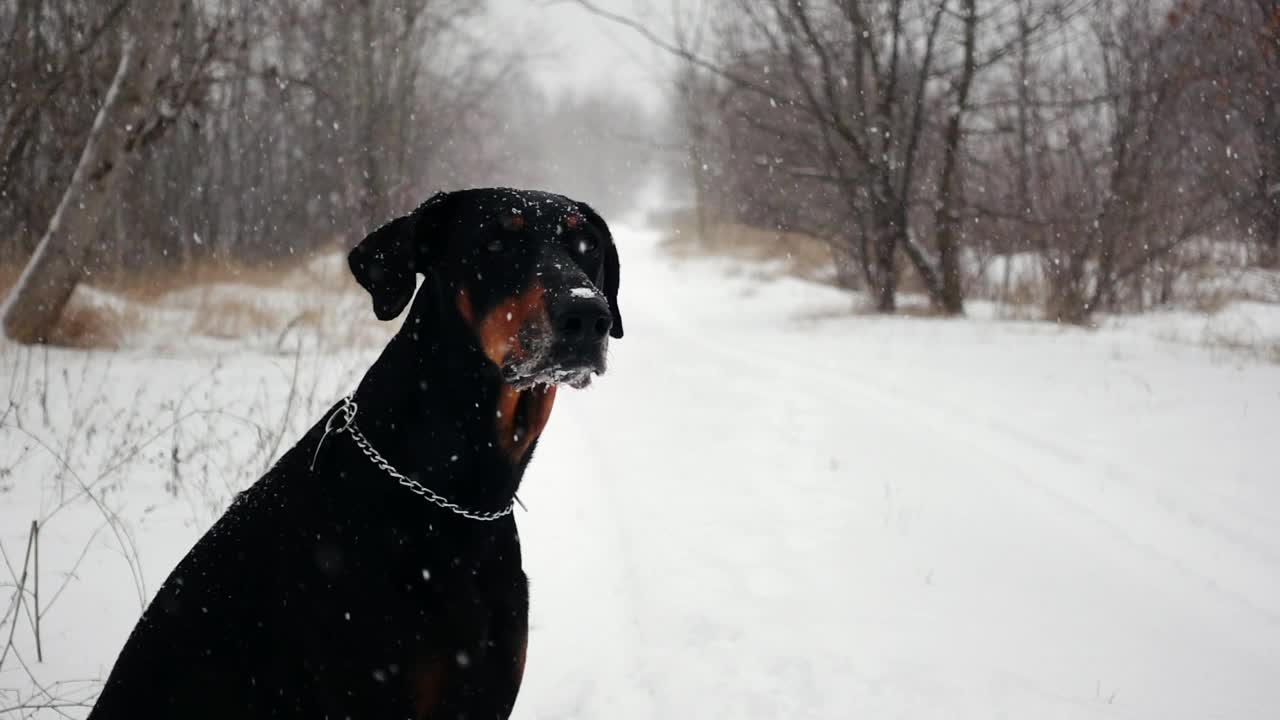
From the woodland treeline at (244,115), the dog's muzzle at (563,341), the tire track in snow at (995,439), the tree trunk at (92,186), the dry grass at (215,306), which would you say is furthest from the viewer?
the woodland treeline at (244,115)

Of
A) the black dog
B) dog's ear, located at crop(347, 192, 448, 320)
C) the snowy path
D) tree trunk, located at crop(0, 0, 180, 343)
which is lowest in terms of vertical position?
the snowy path

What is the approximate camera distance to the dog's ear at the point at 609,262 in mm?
2473

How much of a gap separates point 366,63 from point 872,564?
15570 mm

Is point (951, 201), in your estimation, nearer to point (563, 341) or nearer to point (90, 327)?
point (90, 327)

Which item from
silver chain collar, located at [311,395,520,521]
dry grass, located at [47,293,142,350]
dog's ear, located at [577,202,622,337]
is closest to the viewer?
silver chain collar, located at [311,395,520,521]

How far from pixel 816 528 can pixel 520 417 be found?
2773 mm

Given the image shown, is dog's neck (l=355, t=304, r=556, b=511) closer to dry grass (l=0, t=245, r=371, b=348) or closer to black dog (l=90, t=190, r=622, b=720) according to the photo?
black dog (l=90, t=190, r=622, b=720)

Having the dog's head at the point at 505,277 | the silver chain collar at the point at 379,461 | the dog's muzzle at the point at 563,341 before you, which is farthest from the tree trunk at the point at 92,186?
the dog's muzzle at the point at 563,341

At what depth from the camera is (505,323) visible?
1.93 metres

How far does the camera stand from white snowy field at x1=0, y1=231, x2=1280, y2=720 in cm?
280

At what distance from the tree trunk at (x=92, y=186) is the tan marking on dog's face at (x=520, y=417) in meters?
6.41

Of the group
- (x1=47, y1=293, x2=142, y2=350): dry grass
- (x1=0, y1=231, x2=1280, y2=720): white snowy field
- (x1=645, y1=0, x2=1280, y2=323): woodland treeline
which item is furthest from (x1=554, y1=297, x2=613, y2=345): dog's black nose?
(x1=645, y1=0, x2=1280, y2=323): woodland treeline

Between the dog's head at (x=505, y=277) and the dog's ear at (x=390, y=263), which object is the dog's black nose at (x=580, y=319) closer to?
the dog's head at (x=505, y=277)

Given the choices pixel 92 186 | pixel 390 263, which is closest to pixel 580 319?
pixel 390 263
